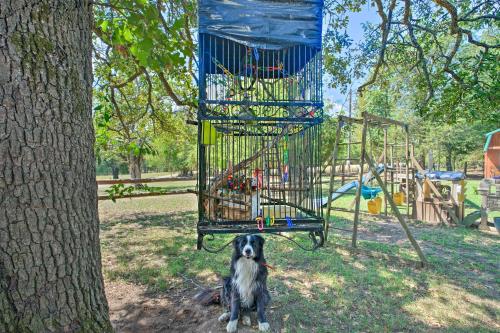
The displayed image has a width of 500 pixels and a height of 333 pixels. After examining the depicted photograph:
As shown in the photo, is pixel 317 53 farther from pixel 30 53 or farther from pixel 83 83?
pixel 30 53

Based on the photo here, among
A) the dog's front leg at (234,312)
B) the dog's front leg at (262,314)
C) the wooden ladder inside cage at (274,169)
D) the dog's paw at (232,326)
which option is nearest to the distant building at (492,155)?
the wooden ladder inside cage at (274,169)

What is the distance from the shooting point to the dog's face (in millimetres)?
3127

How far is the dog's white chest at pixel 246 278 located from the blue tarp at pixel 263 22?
2238mm

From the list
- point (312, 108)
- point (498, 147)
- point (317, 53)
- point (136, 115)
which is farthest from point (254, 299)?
point (498, 147)

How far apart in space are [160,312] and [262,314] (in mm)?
1253

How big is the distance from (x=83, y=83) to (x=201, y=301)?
307 centimetres

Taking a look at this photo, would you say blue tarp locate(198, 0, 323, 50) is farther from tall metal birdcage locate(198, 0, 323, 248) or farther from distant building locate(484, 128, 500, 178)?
distant building locate(484, 128, 500, 178)

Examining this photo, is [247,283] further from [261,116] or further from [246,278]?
[261,116]

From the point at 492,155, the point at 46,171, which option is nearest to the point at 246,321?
the point at 46,171

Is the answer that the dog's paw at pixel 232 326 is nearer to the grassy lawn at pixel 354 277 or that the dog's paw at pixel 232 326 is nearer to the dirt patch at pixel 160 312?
the dirt patch at pixel 160 312

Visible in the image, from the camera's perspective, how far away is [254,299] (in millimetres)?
3295

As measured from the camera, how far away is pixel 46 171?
145 cm

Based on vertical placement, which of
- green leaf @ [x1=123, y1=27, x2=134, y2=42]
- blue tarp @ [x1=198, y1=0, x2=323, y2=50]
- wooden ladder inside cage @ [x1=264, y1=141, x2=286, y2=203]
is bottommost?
wooden ladder inside cage @ [x1=264, y1=141, x2=286, y2=203]

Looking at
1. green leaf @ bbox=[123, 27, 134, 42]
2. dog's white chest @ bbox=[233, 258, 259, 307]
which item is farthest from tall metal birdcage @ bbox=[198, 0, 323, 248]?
green leaf @ bbox=[123, 27, 134, 42]
